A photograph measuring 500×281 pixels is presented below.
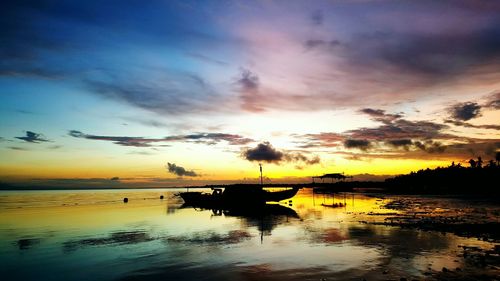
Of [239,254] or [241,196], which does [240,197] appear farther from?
[239,254]

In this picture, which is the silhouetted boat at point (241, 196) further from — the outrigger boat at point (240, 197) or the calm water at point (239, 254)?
the calm water at point (239, 254)

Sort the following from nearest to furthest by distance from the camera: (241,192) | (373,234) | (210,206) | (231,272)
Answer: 1. (231,272)
2. (373,234)
3. (241,192)
4. (210,206)

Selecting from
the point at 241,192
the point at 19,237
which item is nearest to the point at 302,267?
the point at 19,237

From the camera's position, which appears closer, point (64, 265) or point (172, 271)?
point (172, 271)

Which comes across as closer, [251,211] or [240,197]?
[251,211]

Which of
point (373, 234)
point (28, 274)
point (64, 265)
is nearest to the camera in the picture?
point (28, 274)

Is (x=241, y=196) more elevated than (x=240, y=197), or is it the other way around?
(x=241, y=196)

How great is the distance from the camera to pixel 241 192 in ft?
226

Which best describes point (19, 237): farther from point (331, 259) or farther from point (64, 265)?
point (331, 259)

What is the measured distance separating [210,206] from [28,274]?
55.4 meters

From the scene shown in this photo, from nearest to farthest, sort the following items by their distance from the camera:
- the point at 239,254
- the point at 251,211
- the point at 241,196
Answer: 1. the point at 239,254
2. the point at 251,211
3. the point at 241,196

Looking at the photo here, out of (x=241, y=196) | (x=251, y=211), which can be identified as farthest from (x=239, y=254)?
(x=241, y=196)

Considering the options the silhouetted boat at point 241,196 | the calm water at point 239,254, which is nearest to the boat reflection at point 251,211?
the silhouetted boat at point 241,196

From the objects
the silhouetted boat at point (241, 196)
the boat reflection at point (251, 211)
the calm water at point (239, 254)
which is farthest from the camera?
the silhouetted boat at point (241, 196)
